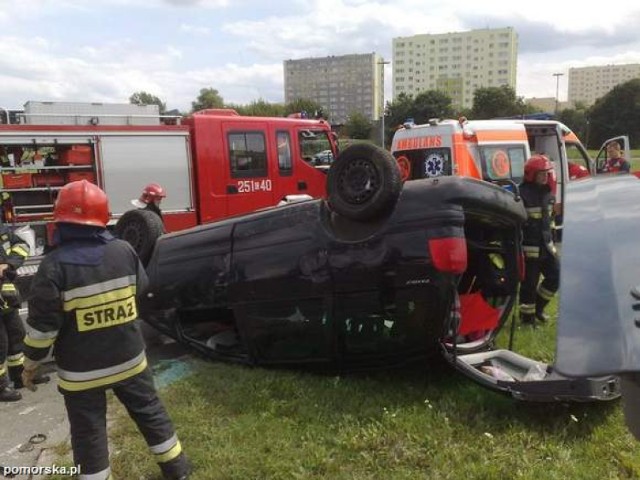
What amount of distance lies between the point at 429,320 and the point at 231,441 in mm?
1316

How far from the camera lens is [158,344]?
538cm

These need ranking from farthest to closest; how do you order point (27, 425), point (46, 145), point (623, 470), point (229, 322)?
point (46, 145)
point (229, 322)
point (27, 425)
point (623, 470)

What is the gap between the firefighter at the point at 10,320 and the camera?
438 centimetres

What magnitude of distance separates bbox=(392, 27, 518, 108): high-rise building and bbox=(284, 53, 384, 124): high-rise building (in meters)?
22.3

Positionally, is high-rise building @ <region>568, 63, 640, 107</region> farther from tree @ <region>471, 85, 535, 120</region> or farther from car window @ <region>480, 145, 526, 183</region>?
car window @ <region>480, 145, 526, 183</region>

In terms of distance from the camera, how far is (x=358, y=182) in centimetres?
368

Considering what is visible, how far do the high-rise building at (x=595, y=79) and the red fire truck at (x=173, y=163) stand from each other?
137097 mm

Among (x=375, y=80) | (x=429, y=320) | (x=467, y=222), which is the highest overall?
(x=375, y=80)

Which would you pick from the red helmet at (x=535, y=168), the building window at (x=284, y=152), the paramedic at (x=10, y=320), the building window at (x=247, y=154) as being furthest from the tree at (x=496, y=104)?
the paramedic at (x=10, y=320)

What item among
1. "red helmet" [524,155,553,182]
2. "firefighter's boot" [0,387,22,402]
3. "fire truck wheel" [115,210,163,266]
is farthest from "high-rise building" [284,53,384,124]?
"firefighter's boot" [0,387,22,402]

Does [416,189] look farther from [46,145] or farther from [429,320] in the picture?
[46,145]

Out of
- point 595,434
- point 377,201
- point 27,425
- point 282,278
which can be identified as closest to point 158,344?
point 27,425

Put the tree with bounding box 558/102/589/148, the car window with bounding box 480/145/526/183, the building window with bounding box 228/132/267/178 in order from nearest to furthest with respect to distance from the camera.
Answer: the building window with bounding box 228/132/267/178 → the car window with bounding box 480/145/526/183 → the tree with bounding box 558/102/589/148

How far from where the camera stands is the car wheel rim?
3613 mm
